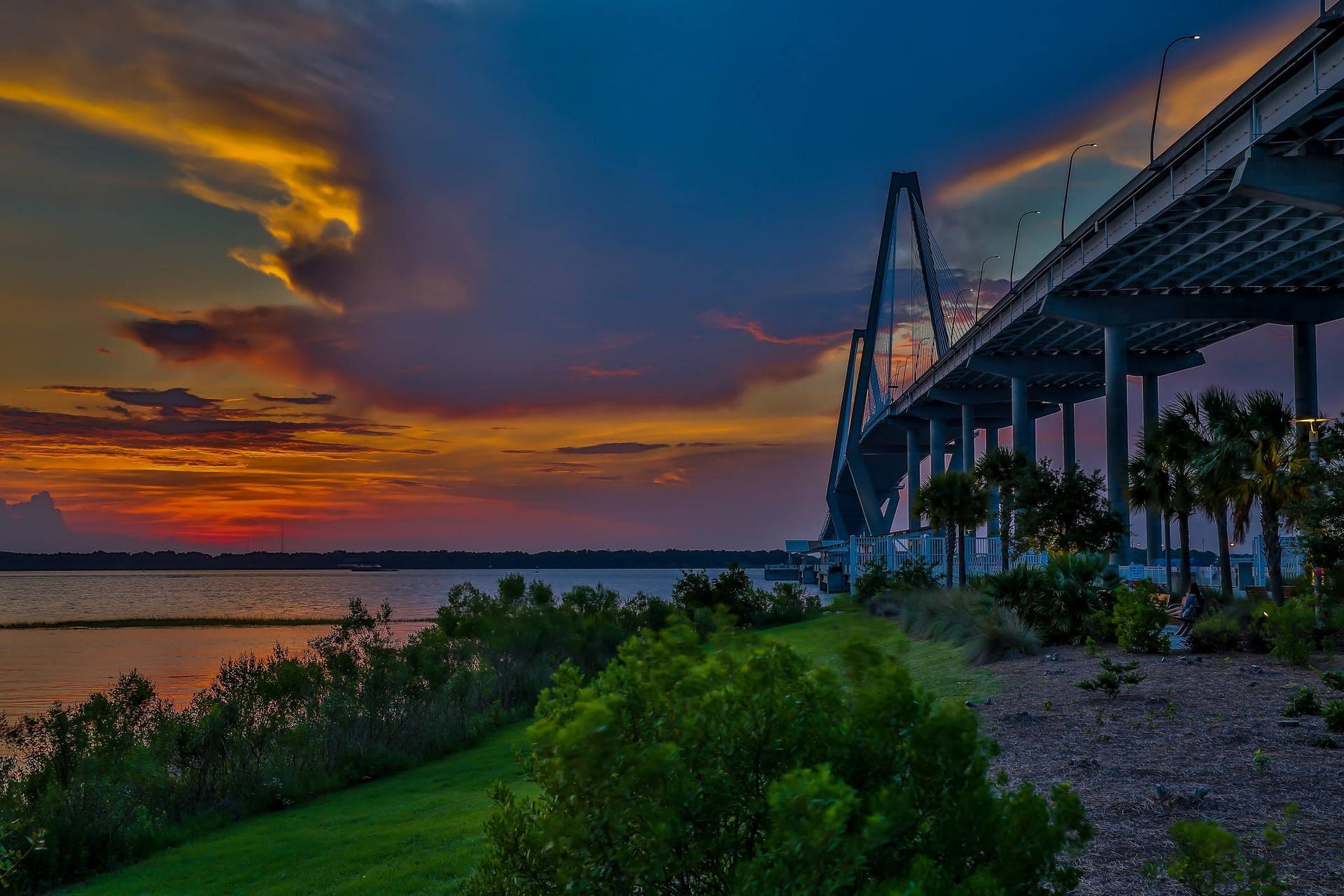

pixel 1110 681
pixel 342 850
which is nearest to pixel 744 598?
pixel 1110 681

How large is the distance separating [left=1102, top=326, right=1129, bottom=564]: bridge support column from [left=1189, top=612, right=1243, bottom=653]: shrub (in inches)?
919

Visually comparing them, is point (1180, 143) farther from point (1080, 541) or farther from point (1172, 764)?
point (1172, 764)

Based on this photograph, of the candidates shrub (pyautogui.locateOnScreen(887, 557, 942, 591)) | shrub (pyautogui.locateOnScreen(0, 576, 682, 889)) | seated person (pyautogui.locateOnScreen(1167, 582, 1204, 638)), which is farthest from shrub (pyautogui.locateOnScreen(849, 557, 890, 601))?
seated person (pyautogui.locateOnScreen(1167, 582, 1204, 638))

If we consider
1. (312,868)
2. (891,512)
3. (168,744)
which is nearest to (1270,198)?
(312,868)

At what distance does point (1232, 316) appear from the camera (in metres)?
39.3

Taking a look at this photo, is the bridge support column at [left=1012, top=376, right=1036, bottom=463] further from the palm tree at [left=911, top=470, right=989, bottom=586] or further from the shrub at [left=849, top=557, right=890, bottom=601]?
the palm tree at [left=911, top=470, right=989, bottom=586]

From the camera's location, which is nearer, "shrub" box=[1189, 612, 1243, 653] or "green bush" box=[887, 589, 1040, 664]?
"shrub" box=[1189, 612, 1243, 653]

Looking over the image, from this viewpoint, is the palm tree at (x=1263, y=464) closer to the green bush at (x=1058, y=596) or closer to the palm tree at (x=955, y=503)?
the green bush at (x=1058, y=596)

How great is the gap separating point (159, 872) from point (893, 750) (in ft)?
37.5

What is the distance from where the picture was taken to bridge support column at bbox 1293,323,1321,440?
38344mm

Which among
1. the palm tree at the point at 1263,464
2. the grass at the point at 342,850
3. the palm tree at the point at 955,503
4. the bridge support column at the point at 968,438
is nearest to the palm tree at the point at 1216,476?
the palm tree at the point at 1263,464

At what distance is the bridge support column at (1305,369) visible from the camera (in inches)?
1510

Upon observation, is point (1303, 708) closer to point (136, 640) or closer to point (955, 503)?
point (955, 503)

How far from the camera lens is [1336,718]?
9.88 meters
